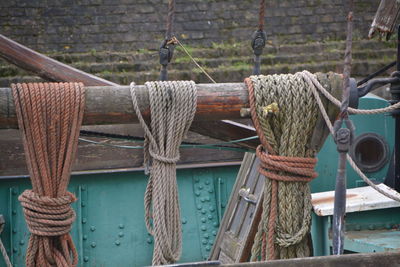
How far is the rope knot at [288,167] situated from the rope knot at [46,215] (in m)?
1.04

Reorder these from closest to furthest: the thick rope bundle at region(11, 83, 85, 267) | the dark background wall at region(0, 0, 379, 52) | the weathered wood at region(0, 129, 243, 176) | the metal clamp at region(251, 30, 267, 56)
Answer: the thick rope bundle at region(11, 83, 85, 267), the metal clamp at region(251, 30, 267, 56), the weathered wood at region(0, 129, 243, 176), the dark background wall at region(0, 0, 379, 52)

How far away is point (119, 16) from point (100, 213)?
9.24 feet

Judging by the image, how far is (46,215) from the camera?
3.13 m

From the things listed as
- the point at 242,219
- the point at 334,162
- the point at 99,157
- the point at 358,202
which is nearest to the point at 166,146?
the point at 358,202

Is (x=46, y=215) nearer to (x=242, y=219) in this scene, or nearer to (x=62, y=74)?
(x=62, y=74)

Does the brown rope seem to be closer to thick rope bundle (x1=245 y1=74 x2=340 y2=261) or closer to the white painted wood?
thick rope bundle (x1=245 y1=74 x2=340 y2=261)

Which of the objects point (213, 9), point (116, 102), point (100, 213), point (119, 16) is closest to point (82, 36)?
point (119, 16)

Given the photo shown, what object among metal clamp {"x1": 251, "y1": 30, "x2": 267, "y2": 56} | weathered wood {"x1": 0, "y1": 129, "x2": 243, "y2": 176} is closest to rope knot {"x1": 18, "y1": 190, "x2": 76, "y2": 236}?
metal clamp {"x1": 251, "y1": 30, "x2": 267, "y2": 56}

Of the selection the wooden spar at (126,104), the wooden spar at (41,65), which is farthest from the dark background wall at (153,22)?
the wooden spar at (126,104)

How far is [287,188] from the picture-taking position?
332 centimetres

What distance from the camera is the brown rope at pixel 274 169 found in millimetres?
3291

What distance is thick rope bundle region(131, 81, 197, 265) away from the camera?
325 centimetres

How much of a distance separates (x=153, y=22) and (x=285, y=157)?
479 cm

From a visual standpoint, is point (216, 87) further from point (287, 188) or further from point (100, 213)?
point (100, 213)
